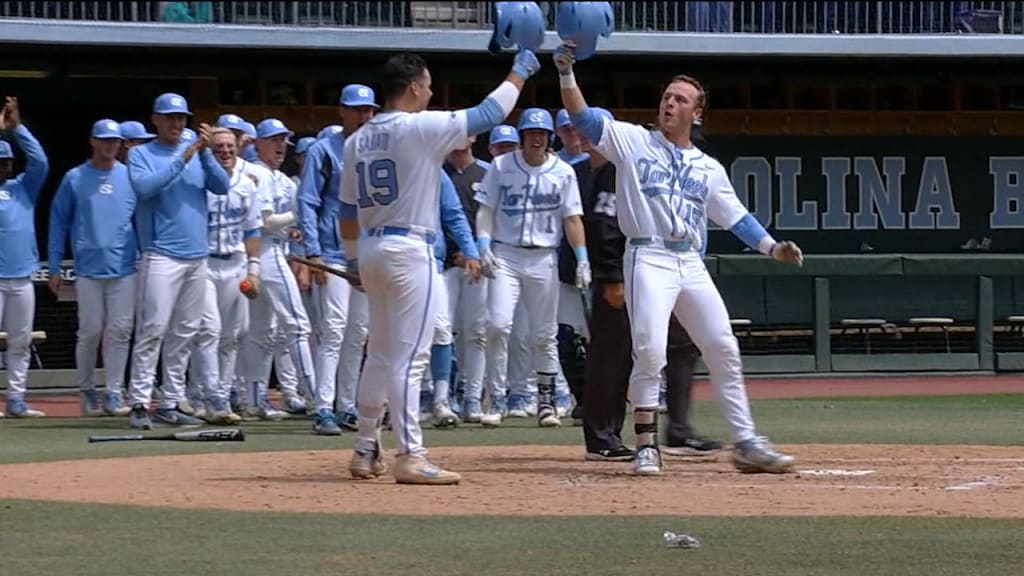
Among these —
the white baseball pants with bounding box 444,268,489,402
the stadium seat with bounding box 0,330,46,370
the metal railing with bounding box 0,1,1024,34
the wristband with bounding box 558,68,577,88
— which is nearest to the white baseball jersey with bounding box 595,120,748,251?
the wristband with bounding box 558,68,577,88

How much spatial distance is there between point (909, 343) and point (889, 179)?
2.58 metres

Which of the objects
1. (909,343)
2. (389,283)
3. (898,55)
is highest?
(898,55)

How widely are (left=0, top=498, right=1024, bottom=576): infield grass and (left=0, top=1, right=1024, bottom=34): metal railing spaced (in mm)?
12447

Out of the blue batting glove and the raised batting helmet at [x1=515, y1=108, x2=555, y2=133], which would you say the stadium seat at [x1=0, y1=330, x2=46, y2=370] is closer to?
the raised batting helmet at [x1=515, y1=108, x2=555, y2=133]

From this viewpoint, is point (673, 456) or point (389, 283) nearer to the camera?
point (389, 283)

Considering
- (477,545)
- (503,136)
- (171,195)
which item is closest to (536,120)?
(503,136)

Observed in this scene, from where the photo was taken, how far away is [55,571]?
551 centimetres

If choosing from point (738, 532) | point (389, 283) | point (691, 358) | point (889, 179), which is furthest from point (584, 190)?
point (889, 179)

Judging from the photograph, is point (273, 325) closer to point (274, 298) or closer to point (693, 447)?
point (274, 298)

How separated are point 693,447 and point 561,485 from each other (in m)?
1.64

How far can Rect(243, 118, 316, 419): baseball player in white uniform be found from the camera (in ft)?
40.1

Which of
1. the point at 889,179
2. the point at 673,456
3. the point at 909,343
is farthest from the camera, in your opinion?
the point at 889,179

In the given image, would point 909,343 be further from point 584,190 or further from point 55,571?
point 55,571

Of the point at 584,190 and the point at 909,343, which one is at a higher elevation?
the point at 584,190
